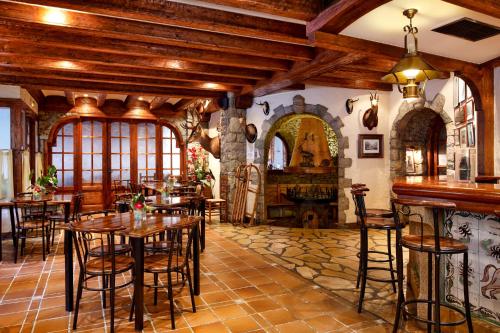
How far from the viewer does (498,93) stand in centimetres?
477

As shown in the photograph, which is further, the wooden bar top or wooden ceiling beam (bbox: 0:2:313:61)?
wooden ceiling beam (bbox: 0:2:313:61)

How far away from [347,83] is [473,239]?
14.4 ft

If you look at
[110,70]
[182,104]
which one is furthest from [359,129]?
[182,104]

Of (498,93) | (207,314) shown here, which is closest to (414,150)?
(498,93)

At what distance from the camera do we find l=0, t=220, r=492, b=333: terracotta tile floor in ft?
9.43

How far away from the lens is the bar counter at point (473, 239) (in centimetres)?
243

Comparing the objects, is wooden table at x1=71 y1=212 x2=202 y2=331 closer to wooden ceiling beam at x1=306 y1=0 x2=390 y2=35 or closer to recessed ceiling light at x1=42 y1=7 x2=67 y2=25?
recessed ceiling light at x1=42 y1=7 x2=67 y2=25

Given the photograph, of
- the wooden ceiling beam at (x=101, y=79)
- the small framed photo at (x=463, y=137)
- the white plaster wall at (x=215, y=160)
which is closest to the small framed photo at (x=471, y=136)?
the small framed photo at (x=463, y=137)

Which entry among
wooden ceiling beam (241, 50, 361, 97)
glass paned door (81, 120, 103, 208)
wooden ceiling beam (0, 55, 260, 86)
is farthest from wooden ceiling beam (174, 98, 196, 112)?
wooden ceiling beam (0, 55, 260, 86)

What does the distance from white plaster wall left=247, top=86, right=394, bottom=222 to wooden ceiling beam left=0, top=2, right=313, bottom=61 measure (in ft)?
7.13

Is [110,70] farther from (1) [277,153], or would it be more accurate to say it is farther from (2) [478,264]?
(1) [277,153]

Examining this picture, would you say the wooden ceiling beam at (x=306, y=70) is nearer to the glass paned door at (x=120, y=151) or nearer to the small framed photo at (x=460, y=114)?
the small framed photo at (x=460, y=114)

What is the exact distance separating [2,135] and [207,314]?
5412 mm

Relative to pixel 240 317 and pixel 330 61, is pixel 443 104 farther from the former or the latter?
pixel 240 317
